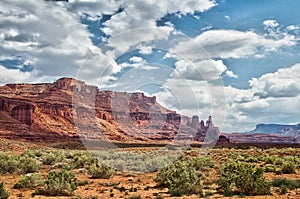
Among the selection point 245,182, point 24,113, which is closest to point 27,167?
point 245,182

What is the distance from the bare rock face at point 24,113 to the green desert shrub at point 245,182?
393 feet

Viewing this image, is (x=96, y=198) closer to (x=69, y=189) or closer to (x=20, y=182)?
(x=69, y=189)

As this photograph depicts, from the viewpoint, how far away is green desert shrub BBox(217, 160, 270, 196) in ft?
51.7

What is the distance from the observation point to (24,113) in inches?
5143

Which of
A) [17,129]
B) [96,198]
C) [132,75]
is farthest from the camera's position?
[17,129]

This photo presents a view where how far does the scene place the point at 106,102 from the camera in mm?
168125

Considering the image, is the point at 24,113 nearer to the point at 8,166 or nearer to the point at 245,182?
the point at 8,166

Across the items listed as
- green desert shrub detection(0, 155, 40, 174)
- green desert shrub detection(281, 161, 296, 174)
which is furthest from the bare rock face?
green desert shrub detection(281, 161, 296, 174)

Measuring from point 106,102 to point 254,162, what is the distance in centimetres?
13905

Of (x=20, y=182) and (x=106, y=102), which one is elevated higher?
(x=106, y=102)

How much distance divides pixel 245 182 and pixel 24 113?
12472cm

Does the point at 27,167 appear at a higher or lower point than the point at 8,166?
lower

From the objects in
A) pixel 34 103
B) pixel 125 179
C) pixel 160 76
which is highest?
pixel 34 103

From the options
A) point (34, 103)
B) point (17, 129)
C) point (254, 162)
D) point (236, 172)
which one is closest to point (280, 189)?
point (236, 172)
